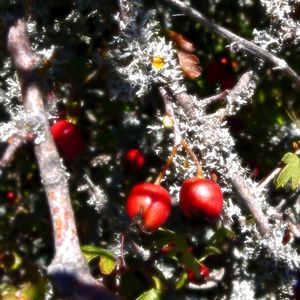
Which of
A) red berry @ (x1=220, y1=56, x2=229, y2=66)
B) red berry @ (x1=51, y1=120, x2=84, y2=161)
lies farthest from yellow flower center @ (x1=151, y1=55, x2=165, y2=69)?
red berry @ (x1=220, y1=56, x2=229, y2=66)

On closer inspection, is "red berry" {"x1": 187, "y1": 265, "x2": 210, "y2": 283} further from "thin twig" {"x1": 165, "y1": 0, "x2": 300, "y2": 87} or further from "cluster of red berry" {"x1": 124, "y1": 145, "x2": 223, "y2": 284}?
"thin twig" {"x1": 165, "y1": 0, "x2": 300, "y2": 87}

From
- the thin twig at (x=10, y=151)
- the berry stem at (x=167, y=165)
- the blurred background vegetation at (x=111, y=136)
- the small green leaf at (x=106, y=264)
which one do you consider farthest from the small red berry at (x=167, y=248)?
the thin twig at (x=10, y=151)

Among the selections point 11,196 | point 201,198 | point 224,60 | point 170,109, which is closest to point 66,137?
point 170,109

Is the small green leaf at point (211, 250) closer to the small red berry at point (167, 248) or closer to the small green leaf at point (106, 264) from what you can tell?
the small red berry at point (167, 248)

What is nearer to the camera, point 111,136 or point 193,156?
point 193,156

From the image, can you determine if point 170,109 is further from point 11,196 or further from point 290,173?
point 11,196

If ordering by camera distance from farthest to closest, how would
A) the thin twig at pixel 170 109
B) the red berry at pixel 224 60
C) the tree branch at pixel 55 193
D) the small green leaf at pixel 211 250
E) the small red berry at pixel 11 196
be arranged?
the small red berry at pixel 11 196, the red berry at pixel 224 60, the small green leaf at pixel 211 250, the thin twig at pixel 170 109, the tree branch at pixel 55 193

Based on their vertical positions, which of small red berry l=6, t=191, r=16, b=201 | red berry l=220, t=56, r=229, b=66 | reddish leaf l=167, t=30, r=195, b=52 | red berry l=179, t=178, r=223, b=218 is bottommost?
small red berry l=6, t=191, r=16, b=201
